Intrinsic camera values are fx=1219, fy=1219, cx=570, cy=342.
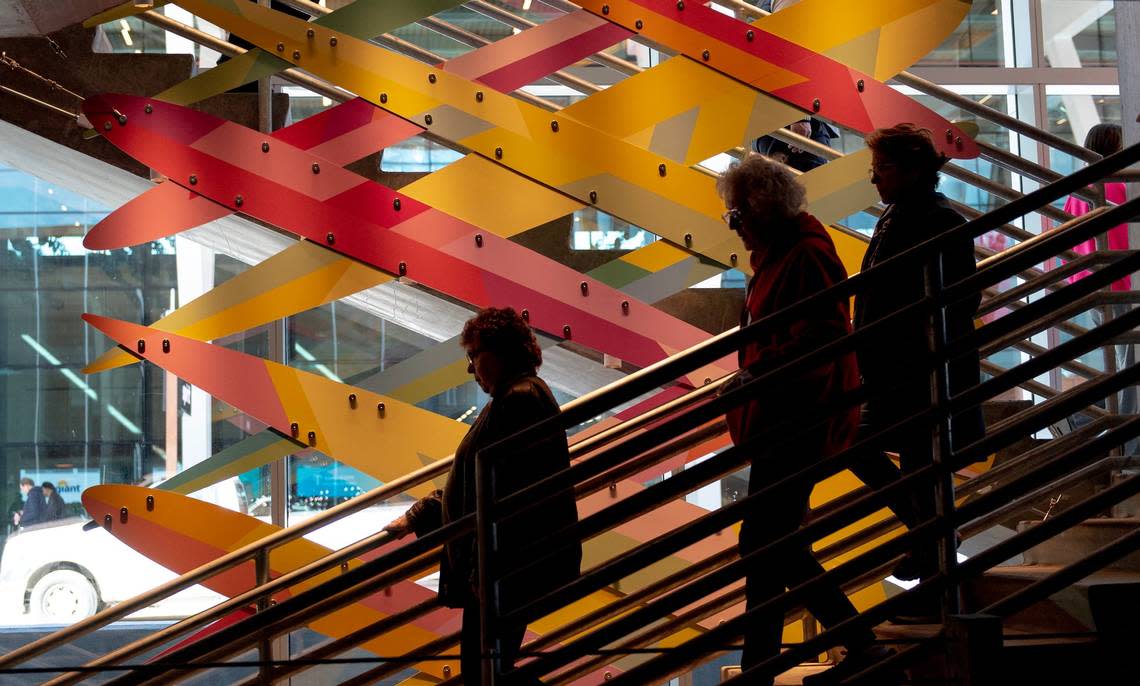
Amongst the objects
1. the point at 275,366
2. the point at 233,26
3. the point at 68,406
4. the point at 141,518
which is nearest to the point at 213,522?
the point at 141,518

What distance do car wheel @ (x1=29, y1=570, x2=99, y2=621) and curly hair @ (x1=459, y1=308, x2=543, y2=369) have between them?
12.1 ft

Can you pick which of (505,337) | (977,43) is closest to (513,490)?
(505,337)

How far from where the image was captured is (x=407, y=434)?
13.2 feet

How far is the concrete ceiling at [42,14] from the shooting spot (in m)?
3.97

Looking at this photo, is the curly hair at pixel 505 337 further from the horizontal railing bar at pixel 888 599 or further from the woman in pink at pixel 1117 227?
the woman in pink at pixel 1117 227

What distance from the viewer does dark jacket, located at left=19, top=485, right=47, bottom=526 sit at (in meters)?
5.79

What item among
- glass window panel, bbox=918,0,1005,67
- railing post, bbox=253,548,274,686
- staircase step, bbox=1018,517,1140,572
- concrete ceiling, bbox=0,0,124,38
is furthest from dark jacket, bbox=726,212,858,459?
glass window panel, bbox=918,0,1005,67

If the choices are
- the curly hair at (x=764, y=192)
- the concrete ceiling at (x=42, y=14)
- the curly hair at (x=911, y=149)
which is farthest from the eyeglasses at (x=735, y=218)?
the concrete ceiling at (x=42, y=14)

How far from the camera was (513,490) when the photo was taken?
9.11 ft

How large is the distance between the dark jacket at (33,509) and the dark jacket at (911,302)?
4.34 meters

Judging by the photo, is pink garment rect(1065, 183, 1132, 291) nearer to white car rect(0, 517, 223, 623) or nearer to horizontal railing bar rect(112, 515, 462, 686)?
horizontal railing bar rect(112, 515, 462, 686)

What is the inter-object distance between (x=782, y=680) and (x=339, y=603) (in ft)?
3.61

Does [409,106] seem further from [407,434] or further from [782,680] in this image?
[782,680]

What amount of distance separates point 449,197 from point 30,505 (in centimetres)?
302
